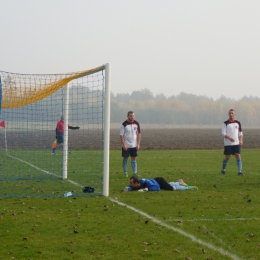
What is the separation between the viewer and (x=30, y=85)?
16.0 meters

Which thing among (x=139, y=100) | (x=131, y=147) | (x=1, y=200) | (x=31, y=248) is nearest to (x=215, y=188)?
(x=131, y=147)

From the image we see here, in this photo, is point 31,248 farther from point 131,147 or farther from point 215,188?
point 131,147

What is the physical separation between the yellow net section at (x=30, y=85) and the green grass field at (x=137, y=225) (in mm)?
3302

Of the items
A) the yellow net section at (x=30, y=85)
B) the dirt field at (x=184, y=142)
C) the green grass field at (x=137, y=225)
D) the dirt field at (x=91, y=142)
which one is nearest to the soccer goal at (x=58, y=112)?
the yellow net section at (x=30, y=85)

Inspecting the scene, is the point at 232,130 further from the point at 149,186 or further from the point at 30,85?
the point at 30,85

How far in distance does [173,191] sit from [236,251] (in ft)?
21.5

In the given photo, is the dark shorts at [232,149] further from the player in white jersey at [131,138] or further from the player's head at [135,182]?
the player's head at [135,182]

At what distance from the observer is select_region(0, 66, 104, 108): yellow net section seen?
15.3 meters

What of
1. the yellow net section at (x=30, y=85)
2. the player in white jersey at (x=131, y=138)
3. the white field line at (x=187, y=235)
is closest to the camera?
the white field line at (x=187, y=235)

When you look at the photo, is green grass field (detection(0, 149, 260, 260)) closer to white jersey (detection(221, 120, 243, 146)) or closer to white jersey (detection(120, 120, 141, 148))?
white jersey (detection(120, 120, 141, 148))

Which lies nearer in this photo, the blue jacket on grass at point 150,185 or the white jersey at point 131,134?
the blue jacket on grass at point 150,185

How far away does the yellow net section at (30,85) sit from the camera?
15258 millimetres

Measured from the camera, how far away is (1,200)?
13242 millimetres

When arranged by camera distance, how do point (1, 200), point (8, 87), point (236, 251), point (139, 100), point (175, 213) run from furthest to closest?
point (139, 100), point (8, 87), point (1, 200), point (175, 213), point (236, 251)
